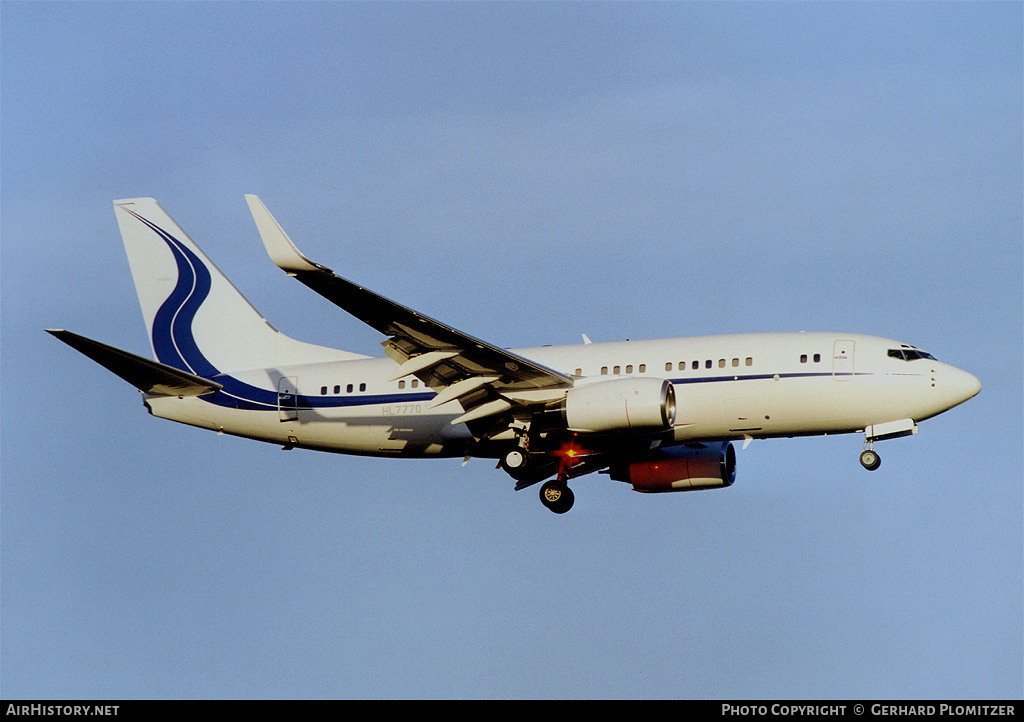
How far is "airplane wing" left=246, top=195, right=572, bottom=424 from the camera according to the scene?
36188 millimetres

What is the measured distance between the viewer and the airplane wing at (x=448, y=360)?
36188 millimetres

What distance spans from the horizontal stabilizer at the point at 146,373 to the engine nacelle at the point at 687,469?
47.5 ft

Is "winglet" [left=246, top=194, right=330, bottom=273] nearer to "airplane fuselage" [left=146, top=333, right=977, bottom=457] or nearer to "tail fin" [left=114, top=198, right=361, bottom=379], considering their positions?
"airplane fuselage" [left=146, top=333, right=977, bottom=457]

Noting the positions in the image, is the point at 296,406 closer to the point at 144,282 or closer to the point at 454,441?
the point at 454,441

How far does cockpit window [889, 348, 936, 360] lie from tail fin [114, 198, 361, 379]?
17640mm

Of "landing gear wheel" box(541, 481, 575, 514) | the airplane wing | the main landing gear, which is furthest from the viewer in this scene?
"landing gear wheel" box(541, 481, 575, 514)

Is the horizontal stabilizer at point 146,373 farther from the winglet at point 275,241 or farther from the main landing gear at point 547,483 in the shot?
the main landing gear at point 547,483

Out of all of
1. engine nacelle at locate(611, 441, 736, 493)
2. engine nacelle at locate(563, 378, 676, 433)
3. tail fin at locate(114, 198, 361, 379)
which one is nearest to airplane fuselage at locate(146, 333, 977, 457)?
engine nacelle at locate(563, 378, 676, 433)

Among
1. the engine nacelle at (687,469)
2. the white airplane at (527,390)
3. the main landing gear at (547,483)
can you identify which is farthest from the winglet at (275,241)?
the engine nacelle at (687,469)

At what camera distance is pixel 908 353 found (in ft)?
131

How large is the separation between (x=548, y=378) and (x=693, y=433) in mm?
4642
